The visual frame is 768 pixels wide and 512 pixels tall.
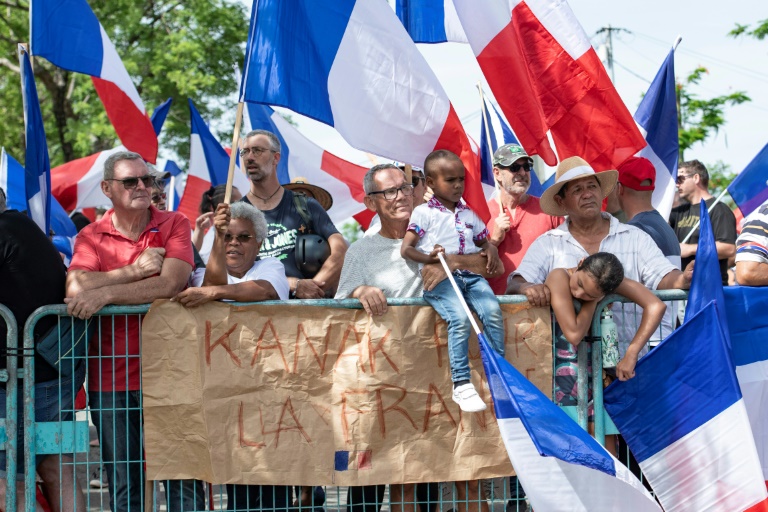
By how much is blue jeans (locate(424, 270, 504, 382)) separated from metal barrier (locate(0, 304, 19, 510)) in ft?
6.91

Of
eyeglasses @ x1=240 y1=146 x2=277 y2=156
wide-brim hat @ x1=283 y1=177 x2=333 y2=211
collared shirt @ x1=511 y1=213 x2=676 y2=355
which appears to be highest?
eyeglasses @ x1=240 y1=146 x2=277 y2=156

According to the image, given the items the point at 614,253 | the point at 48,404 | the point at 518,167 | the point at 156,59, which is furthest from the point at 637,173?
the point at 156,59

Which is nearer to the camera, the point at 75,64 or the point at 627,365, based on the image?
the point at 627,365

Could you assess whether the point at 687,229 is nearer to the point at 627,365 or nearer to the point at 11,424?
the point at 627,365

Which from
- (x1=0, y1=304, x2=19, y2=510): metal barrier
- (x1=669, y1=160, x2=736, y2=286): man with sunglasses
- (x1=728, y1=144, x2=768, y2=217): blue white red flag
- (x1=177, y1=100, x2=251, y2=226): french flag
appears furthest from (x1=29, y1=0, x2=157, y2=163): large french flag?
(x1=728, y1=144, x2=768, y2=217): blue white red flag

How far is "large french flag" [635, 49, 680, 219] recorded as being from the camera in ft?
24.1

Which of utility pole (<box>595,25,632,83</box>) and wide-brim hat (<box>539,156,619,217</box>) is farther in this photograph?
utility pole (<box>595,25,632,83</box>)

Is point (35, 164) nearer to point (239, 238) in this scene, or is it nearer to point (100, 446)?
point (239, 238)

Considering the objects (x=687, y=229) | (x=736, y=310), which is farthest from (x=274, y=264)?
(x=687, y=229)

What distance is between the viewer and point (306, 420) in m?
5.52

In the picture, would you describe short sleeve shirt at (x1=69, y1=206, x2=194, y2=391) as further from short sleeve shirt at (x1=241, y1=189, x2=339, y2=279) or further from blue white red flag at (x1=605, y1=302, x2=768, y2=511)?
blue white red flag at (x1=605, y1=302, x2=768, y2=511)

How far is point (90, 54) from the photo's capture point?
25.2 ft

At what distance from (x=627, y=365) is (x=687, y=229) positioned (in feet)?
12.6

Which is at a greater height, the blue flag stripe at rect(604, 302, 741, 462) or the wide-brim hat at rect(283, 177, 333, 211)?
the wide-brim hat at rect(283, 177, 333, 211)
